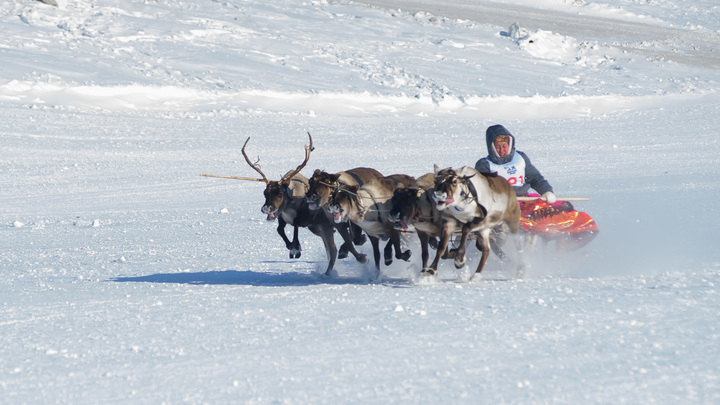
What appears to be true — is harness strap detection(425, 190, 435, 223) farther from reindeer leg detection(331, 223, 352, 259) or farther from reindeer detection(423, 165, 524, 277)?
reindeer leg detection(331, 223, 352, 259)

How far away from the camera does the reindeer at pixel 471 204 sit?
21.9 feet

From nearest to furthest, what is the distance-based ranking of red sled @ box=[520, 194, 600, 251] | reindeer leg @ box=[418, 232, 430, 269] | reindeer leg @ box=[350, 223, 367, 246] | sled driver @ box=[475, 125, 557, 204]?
reindeer leg @ box=[418, 232, 430, 269] → reindeer leg @ box=[350, 223, 367, 246] → sled driver @ box=[475, 125, 557, 204] → red sled @ box=[520, 194, 600, 251]

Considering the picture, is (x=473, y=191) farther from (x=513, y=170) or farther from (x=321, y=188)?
(x=513, y=170)

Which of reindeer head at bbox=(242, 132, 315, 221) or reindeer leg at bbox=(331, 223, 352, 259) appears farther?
reindeer leg at bbox=(331, 223, 352, 259)

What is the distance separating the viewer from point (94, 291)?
25.8 feet

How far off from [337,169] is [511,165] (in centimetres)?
736

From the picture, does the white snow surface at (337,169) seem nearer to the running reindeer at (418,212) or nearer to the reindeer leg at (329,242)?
the reindeer leg at (329,242)

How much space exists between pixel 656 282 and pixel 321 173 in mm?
2860

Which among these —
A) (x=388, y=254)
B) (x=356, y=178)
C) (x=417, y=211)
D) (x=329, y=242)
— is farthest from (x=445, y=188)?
(x=329, y=242)

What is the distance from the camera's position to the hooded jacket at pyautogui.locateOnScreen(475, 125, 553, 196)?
8.56 m

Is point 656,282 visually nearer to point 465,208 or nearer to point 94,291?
point 465,208

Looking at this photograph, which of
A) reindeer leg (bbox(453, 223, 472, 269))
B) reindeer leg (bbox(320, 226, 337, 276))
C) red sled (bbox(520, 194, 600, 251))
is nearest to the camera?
reindeer leg (bbox(453, 223, 472, 269))

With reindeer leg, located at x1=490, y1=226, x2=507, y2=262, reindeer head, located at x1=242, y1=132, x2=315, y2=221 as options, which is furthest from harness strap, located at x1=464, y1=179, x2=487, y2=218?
reindeer head, located at x1=242, y1=132, x2=315, y2=221

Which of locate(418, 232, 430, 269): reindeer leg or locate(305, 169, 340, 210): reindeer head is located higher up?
locate(305, 169, 340, 210): reindeer head
